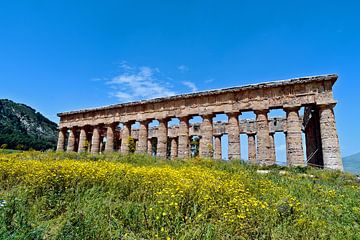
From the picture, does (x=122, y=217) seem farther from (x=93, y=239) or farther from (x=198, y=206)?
(x=198, y=206)

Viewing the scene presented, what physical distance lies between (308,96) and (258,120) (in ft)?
14.9

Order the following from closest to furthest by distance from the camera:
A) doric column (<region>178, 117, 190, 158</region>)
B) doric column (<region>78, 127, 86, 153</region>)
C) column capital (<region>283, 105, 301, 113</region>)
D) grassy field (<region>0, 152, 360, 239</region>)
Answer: grassy field (<region>0, 152, 360, 239</region>) < column capital (<region>283, 105, 301, 113</region>) < doric column (<region>178, 117, 190, 158</region>) < doric column (<region>78, 127, 86, 153</region>)

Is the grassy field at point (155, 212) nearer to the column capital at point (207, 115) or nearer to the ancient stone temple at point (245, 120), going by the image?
the ancient stone temple at point (245, 120)

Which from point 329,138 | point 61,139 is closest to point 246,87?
point 329,138

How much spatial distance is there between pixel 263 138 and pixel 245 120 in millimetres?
9920

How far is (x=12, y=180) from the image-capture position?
768cm

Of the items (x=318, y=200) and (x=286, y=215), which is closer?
(x=286, y=215)

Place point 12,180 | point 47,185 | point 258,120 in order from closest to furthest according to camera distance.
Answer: point 47,185 → point 12,180 → point 258,120

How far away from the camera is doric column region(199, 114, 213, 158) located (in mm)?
23281

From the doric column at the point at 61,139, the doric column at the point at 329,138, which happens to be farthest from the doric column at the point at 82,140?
the doric column at the point at 329,138

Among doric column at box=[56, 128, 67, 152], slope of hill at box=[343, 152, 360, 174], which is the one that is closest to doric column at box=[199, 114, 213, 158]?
slope of hill at box=[343, 152, 360, 174]

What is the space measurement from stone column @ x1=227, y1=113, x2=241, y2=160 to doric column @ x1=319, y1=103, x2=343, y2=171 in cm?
687

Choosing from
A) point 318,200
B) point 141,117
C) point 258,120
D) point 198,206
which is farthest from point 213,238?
point 141,117

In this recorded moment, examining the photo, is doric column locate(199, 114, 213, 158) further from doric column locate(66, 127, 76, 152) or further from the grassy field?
doric column locate(66, 127, 76, 152)
